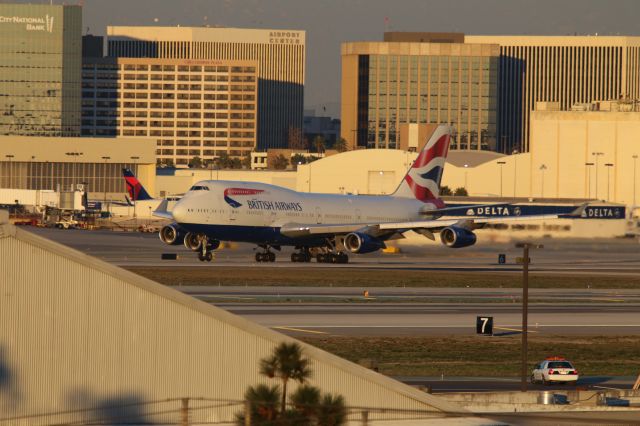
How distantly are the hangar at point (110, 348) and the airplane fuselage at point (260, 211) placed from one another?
60.6 metres

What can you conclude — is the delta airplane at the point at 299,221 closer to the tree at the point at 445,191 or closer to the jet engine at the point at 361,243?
the jet engine at the point at 361,243

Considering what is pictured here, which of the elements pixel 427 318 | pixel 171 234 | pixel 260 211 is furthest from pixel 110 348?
pixel 171 234

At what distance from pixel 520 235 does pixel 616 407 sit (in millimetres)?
69457

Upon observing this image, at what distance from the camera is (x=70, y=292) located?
1383 inches

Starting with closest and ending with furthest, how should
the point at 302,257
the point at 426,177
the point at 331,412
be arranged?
the point at 331,412
the point at 302,257
the point at 426,177

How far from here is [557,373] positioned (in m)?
49.3

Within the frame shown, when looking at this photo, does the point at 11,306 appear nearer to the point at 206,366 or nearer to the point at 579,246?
the point at 206,366

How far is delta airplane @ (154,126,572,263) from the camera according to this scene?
317 feet

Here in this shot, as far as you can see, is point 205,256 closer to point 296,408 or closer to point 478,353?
point 478,353

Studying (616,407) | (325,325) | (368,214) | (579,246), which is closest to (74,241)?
(368,214)

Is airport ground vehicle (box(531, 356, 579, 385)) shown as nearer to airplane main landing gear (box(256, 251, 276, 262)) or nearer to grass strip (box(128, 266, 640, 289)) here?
grass strip (box(128, 266, 640, 289))

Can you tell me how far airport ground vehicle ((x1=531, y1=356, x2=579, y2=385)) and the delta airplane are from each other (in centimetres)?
4907

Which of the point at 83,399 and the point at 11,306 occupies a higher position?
the point at 11,306

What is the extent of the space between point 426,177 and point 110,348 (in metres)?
78.4
